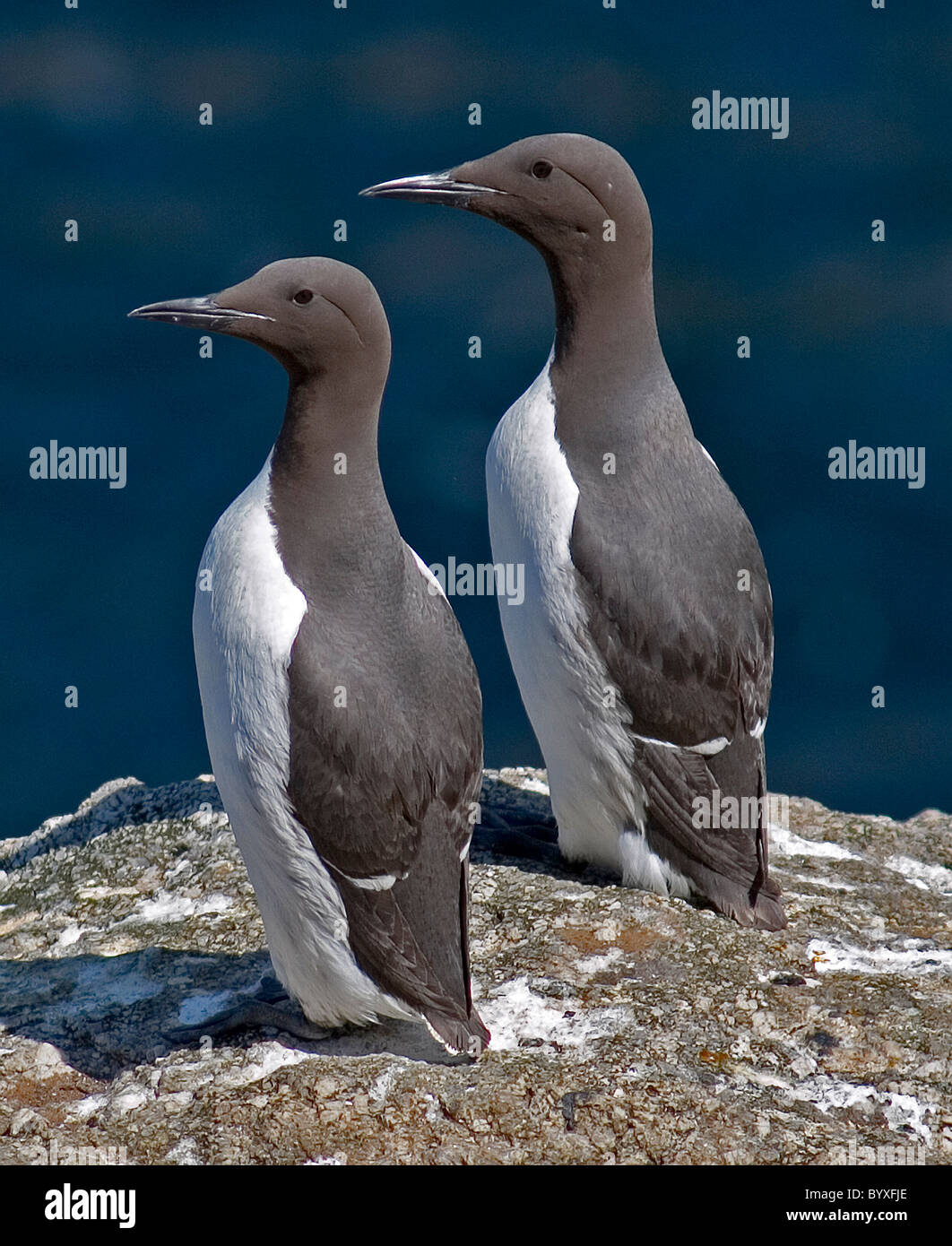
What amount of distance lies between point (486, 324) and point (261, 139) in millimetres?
3823

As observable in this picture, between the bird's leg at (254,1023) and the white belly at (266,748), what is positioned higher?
the white belly at (266,748)

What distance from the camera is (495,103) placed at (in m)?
17.8

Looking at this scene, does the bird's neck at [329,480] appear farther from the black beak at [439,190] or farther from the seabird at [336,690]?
the black beak at [439,190]

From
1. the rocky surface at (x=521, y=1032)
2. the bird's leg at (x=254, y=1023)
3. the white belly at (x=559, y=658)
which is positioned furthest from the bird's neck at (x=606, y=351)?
the bird's leg at (x=254, y=1023)

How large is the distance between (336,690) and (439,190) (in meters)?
2.60

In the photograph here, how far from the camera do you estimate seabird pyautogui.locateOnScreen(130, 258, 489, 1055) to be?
19.6ft

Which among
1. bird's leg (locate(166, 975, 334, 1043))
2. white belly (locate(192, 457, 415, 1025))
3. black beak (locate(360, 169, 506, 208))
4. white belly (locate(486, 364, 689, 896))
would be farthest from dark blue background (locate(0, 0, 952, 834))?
white belly (locate(192, 457, 415, 1025))

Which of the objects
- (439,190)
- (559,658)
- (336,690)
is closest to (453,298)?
(439,190)

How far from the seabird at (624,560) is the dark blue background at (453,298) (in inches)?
280

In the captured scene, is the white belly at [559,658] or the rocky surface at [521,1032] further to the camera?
the white belly at [559,658]

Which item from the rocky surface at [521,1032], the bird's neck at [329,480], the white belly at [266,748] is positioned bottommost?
the rocky surface at [521,1032]

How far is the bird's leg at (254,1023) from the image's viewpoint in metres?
6.42

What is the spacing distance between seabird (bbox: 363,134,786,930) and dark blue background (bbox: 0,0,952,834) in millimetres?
7101
